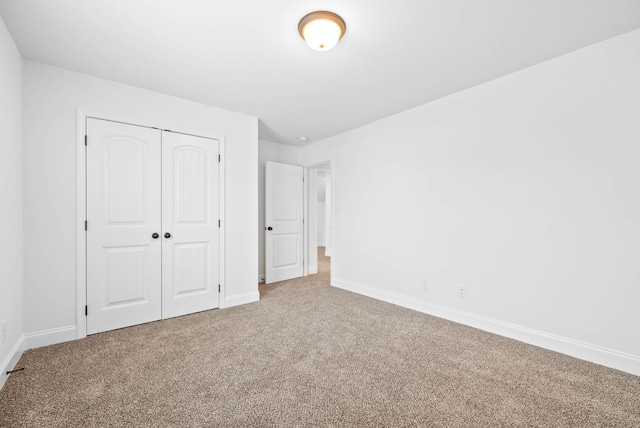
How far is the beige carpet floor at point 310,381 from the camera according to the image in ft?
4.90

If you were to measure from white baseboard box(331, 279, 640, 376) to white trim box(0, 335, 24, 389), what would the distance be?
138 inches

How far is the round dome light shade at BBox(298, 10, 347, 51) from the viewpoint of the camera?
5.79 ft

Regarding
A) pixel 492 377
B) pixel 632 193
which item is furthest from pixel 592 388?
pixel 632 193

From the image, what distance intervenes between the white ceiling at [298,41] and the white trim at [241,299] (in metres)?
2.43

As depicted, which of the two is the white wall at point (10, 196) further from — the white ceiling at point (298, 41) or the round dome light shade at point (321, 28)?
the round dome light shade at point (321, 28)

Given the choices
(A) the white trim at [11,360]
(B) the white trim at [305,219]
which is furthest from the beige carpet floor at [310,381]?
(B) the white trim at [305,219]

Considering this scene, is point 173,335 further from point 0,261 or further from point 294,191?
point 294,191

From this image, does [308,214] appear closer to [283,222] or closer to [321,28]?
[283,222]

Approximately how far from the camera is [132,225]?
9.05ft

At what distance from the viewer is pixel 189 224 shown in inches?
122

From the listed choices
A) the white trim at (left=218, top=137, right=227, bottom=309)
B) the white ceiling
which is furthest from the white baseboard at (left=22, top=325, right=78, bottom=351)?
the white ceiling

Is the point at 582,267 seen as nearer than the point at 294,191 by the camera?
Yes

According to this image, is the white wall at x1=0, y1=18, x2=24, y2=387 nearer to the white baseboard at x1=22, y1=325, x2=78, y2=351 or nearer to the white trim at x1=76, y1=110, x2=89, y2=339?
the white baseboard at x1=22, y1=325, x2=78, y2=351

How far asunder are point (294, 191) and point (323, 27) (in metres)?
3.15
